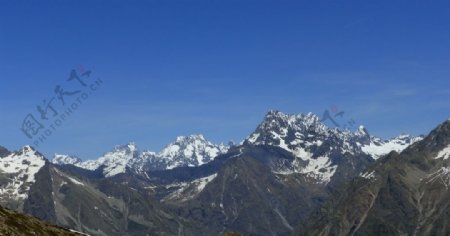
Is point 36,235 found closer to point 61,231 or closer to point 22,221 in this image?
point 22,221

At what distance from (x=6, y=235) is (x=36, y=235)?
10794 mm

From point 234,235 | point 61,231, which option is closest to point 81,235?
point 61,231

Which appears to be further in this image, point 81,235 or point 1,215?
point 81,235

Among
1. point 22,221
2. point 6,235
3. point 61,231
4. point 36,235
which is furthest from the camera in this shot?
point 61,231

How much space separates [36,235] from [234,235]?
31.5 meters

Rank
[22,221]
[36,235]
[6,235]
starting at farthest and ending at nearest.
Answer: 1. [22,221]
2. [36,235]
3. [6,235]

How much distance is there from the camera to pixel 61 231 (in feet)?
317

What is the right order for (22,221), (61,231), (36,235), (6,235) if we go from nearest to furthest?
(6,235) < (36,235) < (22,221) < (61,231)

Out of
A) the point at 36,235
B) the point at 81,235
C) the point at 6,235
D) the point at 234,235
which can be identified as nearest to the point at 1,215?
the point at 36,235

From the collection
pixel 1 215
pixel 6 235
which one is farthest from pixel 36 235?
pixel 6 235

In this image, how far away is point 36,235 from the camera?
268 feet

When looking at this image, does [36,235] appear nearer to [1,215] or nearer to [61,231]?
[1,215]

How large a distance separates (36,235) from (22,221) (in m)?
6.72

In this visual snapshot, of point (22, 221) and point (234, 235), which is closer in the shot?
point (22, 221)
